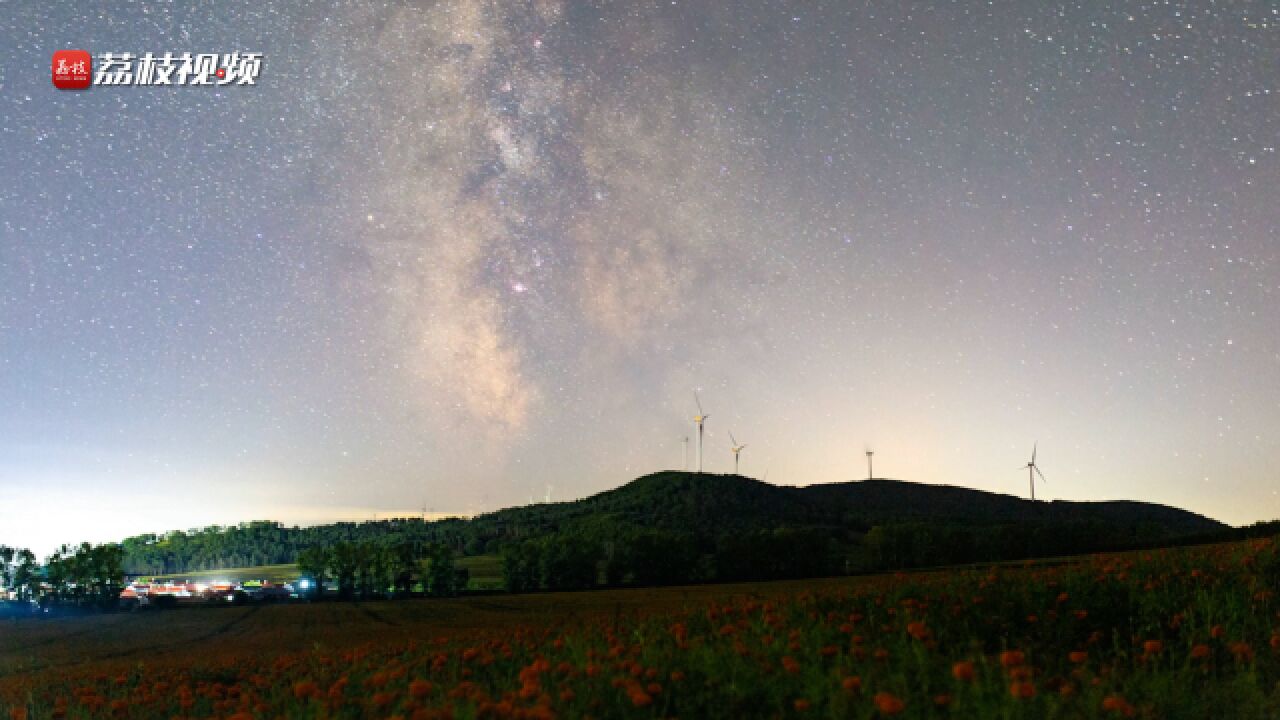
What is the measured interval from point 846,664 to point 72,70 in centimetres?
2747

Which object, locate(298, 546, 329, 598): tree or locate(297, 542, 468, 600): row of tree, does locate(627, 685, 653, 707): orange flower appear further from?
locate(298, 546, 329, 598): tree

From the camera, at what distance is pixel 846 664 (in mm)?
7266

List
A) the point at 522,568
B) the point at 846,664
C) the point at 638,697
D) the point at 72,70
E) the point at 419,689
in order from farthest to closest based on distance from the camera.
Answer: the point at 522,568 → the point at 72,70 → the point at 846,664 → the point at 419,689 → the point at 638,697

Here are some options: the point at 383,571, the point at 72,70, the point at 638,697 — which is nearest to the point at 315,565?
the point at 383,571

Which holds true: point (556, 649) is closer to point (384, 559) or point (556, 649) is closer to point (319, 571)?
point (384, 559)

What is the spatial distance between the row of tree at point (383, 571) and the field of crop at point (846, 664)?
117 metres

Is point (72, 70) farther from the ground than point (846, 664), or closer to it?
farther from the ground

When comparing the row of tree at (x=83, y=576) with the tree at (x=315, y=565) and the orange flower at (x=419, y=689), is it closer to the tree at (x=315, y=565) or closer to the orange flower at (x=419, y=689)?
the tree at (x=315, y=565)

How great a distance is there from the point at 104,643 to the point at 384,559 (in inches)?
3484

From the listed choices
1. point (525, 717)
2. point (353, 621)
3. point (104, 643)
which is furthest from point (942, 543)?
point (525, 717)

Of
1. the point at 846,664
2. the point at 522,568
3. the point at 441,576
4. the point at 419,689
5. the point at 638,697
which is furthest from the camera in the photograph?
the point at 522,568

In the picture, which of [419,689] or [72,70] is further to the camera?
[72,70]

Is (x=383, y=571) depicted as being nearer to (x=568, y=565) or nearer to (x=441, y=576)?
(x=441, y=576)

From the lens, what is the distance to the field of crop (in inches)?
247
